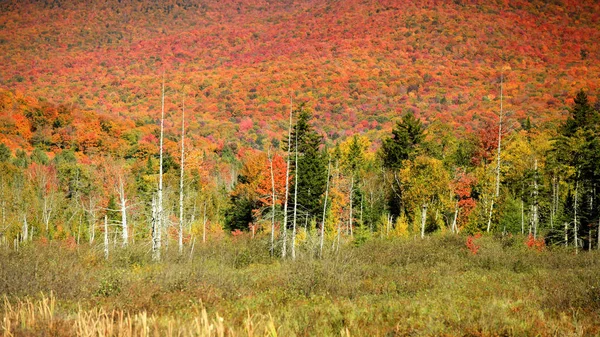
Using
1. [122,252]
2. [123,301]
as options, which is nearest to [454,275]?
[123,301]

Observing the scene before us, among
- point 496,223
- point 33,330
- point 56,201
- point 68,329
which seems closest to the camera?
point 33,330

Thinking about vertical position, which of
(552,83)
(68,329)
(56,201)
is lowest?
(56,201)

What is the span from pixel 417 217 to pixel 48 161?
70736mm

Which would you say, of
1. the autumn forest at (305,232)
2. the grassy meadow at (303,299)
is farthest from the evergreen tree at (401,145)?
the grassy meadow at (303,299)

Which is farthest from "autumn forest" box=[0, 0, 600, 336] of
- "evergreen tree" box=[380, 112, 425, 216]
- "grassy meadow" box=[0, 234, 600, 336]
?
"evergreen tree" box=[380, 112, 425, 216]

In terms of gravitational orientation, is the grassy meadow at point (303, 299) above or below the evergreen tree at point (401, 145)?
below

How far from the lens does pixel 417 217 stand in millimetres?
35938

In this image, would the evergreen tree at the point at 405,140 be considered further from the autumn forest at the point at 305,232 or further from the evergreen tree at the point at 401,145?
the autumn forest at the point at 305,232

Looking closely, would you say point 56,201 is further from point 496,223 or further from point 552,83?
point 552,83

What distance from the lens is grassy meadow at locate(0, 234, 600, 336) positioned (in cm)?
652

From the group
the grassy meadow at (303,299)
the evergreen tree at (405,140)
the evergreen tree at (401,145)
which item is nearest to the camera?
the grassy meadow at (303,299)

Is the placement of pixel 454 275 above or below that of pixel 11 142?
below

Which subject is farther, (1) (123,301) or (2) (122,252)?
(2) (122,252)

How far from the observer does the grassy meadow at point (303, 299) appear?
21.4ft
